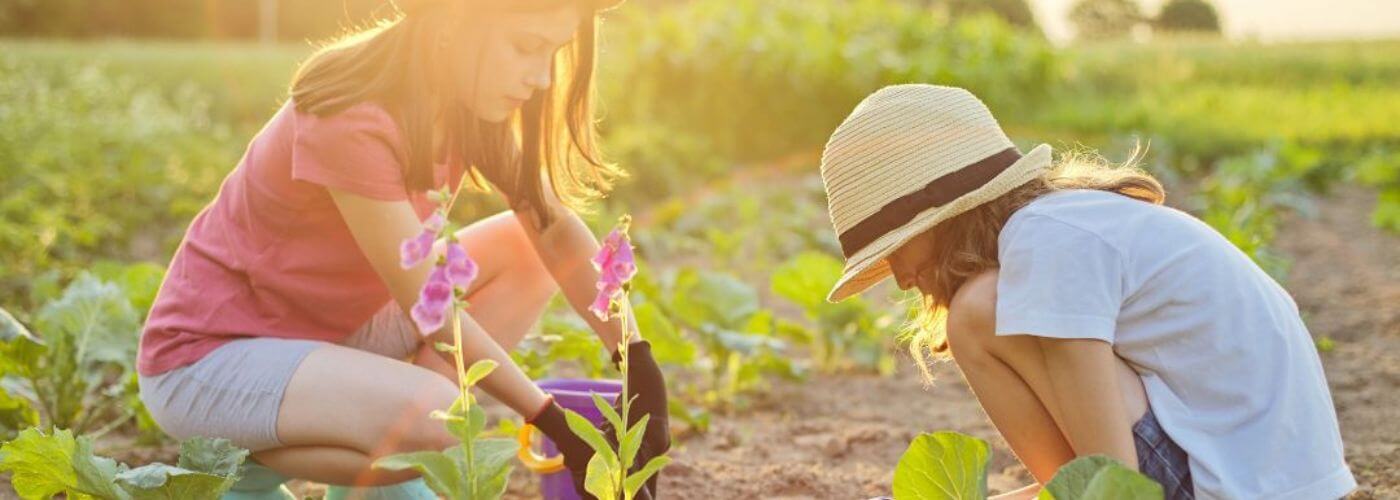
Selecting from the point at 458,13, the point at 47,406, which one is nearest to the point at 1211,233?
the point at 458,13

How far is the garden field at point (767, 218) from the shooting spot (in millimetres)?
2947

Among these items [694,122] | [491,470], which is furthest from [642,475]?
[694,122]

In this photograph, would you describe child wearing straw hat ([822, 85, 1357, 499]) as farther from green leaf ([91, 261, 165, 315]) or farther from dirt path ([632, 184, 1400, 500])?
green leaf ([91, 261, 165, 315])

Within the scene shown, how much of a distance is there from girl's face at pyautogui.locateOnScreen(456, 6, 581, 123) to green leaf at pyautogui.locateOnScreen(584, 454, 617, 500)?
0.63 meters

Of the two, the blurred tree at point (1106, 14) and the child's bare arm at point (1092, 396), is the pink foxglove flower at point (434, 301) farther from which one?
the blurred tree at point (1106, 14)

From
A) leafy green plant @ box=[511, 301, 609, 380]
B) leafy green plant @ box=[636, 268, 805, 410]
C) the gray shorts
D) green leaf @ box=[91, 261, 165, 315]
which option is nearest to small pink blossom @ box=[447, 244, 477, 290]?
the gray shorts

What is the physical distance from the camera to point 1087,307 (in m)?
1.71

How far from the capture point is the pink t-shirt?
227 centimetres

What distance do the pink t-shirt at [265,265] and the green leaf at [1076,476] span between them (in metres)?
1.11

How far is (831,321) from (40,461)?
2.19 meters

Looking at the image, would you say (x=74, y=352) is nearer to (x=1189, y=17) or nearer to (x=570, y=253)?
(x=570, y=253)

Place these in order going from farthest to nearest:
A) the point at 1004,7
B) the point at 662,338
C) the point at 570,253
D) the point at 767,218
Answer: the point at 1004,7
the point at 767,218
the point at 662,338
the point at 570,253

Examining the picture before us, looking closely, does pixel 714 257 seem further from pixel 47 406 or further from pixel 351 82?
pixel 351 82

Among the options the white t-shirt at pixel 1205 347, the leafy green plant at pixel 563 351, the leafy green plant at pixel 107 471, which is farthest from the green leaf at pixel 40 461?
the white t-shirt at pixel 1205 347
